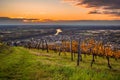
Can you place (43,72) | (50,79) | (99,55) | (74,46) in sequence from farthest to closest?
(74,46) < (99,55) < (43,72) < (50,79)

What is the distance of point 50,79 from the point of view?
69.9ft

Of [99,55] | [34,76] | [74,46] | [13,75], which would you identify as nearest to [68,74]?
[34,76]

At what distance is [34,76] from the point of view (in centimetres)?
2231

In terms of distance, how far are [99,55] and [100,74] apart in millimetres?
30991

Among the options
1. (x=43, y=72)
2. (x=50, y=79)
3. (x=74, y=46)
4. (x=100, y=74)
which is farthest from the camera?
(x=74, y=46)

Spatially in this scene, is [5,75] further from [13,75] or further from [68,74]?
[68,74]

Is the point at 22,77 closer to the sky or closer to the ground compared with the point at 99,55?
closer to the sky

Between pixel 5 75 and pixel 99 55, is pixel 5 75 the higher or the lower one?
the higher one

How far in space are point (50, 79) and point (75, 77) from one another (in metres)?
2.33

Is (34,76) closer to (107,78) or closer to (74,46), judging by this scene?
(107,78)

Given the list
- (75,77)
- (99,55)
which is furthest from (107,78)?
(99,55)

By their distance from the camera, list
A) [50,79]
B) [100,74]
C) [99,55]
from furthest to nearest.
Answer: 1. [99,55]
2. [100,74]
3. [50,79]

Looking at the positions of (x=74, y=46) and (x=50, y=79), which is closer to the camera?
(x=50, y=79)

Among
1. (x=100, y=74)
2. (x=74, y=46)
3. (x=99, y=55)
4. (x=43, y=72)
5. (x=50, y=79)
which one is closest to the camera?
(x=50, y=79)
